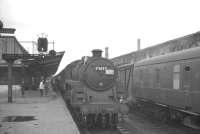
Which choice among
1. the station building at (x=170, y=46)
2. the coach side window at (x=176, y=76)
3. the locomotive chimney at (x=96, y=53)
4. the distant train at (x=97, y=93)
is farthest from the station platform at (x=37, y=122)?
the station building at (x=170, y=46)

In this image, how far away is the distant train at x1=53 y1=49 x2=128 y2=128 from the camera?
11.2 meters

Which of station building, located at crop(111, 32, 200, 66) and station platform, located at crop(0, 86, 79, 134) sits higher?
station building, located at crop(111, 32, 200, 66)

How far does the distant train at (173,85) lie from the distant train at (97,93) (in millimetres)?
1666

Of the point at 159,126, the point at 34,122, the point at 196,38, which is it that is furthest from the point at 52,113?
the point at 196,38

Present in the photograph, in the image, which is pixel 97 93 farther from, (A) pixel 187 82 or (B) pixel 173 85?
(A) pixel 187 82

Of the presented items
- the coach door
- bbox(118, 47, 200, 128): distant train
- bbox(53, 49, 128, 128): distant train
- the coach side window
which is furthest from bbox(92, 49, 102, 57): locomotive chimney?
A: the coach door

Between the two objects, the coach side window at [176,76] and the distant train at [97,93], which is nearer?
the coach side window at [176,76]

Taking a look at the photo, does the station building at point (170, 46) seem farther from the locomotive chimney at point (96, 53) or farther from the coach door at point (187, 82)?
the coach door at point (187, 82)

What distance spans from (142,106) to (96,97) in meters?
4.87

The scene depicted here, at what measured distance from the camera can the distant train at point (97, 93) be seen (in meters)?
11.2

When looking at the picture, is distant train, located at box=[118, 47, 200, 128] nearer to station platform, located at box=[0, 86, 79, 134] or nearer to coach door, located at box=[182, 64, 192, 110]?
coach door, located at box=[182, 64, 192, 110]

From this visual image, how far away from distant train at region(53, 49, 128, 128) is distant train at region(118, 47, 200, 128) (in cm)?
167

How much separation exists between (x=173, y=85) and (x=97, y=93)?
9.29ft

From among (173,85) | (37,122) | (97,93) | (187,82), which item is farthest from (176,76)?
(37,122)
